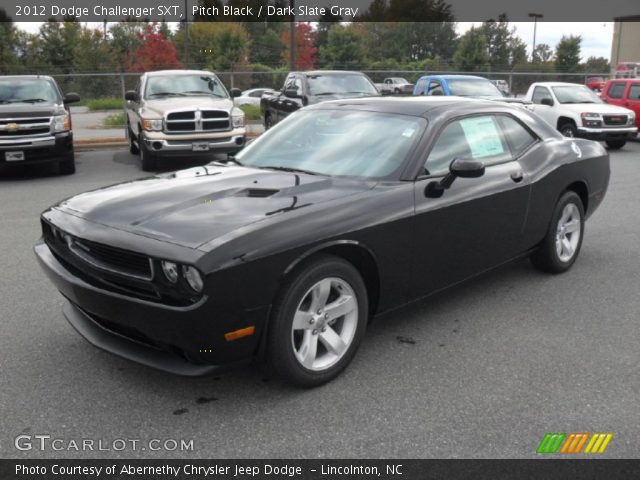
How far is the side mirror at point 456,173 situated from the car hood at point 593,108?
1298 centimetres

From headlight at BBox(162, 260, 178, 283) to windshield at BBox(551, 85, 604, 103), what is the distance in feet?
51.1

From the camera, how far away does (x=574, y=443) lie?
3.02 metres

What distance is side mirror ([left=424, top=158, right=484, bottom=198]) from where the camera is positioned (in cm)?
406

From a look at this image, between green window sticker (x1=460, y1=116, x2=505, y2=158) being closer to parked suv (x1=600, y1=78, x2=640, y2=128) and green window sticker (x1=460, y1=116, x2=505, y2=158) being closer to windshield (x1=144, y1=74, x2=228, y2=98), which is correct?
windshield (x1=144, y1=74, x2=228, y2=98)

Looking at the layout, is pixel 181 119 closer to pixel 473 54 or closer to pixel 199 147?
pixel 199 147

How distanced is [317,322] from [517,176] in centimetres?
223

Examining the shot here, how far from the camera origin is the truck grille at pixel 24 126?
10789mm

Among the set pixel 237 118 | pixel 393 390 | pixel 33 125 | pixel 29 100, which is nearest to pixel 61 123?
pixel 33 125

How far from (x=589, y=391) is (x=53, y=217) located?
10.5ft

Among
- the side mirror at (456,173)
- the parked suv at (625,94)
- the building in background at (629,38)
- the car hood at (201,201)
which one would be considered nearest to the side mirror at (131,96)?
the car hood at (201,201)

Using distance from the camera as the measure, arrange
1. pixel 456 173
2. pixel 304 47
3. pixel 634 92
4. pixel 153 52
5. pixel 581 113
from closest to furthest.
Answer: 1. pixel 456 173
2. pixel 581 113
3. pixel 634 92
4. pixel 153 52
5. pixel 304 47

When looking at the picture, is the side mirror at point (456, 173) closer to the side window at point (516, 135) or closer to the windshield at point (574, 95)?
the side window at point (516, 135)

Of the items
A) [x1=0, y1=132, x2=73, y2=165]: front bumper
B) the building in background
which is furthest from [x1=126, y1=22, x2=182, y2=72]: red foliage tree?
the building in background
